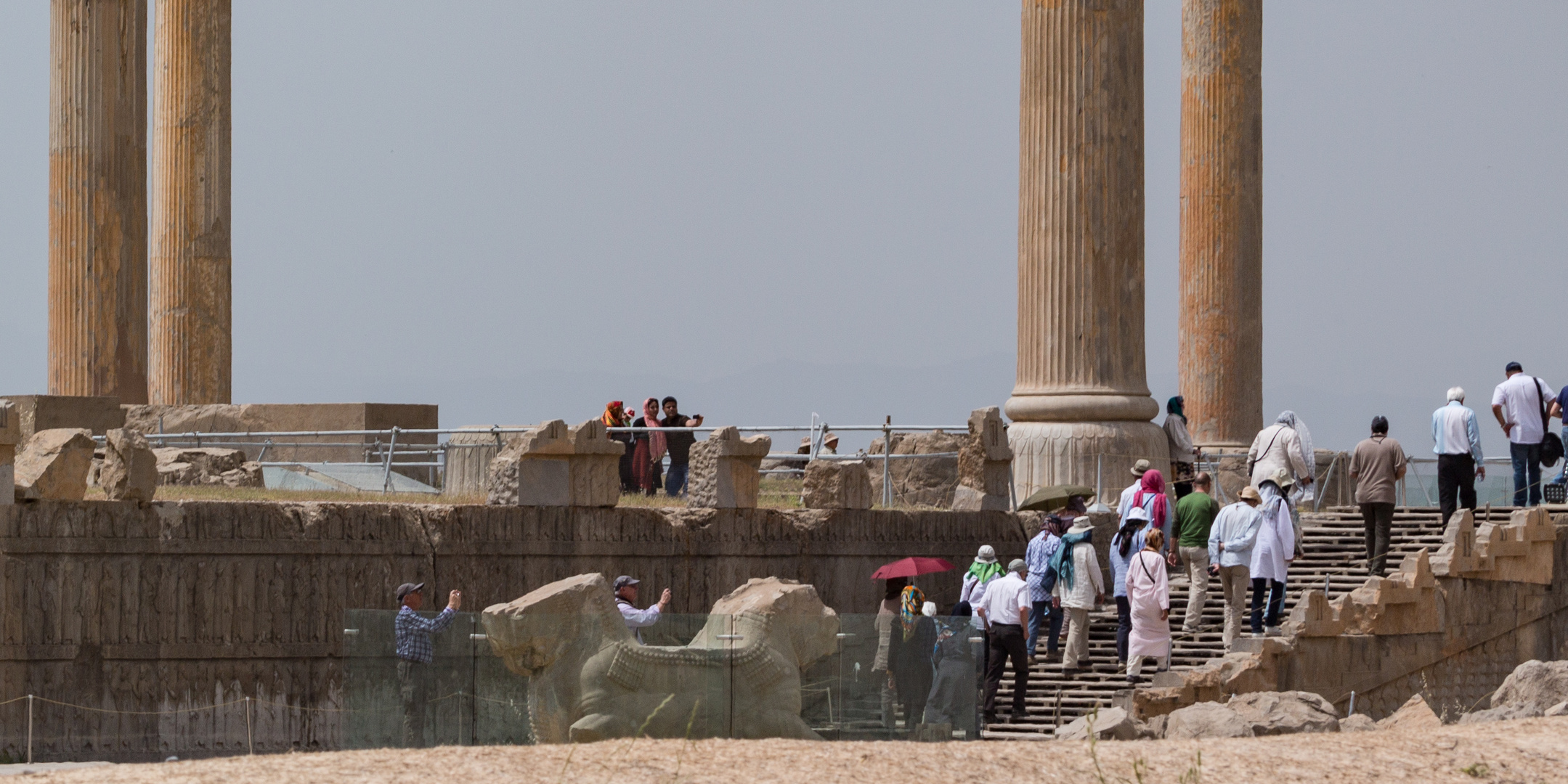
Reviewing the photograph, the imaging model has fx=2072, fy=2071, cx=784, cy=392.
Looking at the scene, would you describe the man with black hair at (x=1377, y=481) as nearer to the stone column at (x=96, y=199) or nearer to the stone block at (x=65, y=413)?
the stone block at (x=65, y=413)

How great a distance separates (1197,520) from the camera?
19344 millimetres

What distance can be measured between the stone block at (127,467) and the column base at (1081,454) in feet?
32.4

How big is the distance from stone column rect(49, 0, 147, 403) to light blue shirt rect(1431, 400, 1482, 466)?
648 inches

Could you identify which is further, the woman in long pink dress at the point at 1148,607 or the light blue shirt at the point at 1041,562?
the light blue shirt at the point at 1041,562

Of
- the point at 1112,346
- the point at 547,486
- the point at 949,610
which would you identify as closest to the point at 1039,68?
the point at 1112,346

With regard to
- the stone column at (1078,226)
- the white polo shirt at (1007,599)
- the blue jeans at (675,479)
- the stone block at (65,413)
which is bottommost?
the white polo shirt at (1007,599)

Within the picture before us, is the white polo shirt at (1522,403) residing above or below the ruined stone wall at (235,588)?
above

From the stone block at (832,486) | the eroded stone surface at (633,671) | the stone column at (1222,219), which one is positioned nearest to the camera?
the eroded stone surface at (633,671)

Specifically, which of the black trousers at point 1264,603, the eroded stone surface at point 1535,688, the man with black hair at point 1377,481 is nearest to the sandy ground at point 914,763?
the eroded stone surface at point 1535,688

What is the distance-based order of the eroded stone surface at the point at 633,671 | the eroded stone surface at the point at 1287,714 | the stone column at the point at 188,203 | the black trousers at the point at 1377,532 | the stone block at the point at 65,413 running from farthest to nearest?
1. the stone column at the point at 188,203
2. the stone block at the point at 65,413
3. the black trousers at the point at 1377,532
4. the eroded stone surface at the point at 1287,714
5. the eroded stone surface at the point at 633,671

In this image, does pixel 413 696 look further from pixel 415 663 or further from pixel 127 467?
pixel 127 467

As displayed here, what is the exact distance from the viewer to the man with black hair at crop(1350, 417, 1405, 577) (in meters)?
20.8

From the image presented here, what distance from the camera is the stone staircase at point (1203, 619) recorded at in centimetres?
1783

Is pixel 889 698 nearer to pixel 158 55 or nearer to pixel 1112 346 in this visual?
pixel 1112 346
